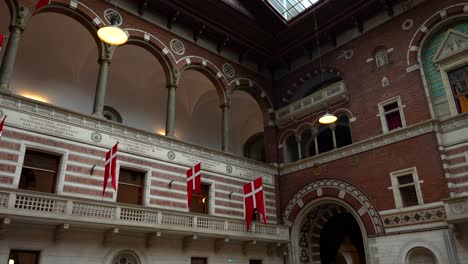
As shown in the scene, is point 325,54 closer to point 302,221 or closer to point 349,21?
point 349,21

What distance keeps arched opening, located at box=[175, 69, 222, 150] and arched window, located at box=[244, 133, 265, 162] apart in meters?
2.42

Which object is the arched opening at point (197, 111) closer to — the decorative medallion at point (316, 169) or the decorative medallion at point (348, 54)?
the decorative medallion at point (316, 169)

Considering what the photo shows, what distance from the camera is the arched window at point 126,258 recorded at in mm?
15529

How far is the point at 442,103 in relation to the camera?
1795 cm

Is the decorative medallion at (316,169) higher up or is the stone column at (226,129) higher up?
the stone column at (226,129)

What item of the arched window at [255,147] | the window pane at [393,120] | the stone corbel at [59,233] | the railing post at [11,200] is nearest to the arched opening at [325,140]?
the window pane at [393,120]

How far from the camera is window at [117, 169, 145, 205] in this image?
16.9 meters

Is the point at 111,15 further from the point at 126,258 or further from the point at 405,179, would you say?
the point at 405,179

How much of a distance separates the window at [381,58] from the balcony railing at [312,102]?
6.95 feet

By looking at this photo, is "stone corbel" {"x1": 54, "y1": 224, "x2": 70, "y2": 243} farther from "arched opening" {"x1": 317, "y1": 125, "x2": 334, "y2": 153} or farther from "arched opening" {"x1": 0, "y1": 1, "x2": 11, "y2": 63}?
"arched opening" {"x1": 317, "y1": 125, "x2": 334, "y2": 153}

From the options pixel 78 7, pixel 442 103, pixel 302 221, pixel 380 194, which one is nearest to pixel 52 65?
pixel 78 7

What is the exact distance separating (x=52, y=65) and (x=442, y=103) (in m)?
20.6

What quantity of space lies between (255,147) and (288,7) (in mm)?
10756

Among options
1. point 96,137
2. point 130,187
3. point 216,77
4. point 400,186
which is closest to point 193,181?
point 130,187
